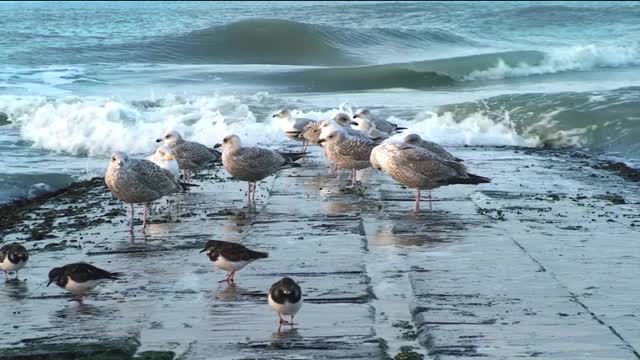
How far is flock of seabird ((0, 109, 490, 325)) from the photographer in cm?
802

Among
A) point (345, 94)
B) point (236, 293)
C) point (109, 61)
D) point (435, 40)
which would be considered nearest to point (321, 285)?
point (236, 293)

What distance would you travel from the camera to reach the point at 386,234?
9.80 metres

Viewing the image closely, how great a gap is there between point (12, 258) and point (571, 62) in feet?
92.4

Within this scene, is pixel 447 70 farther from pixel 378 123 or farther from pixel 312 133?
pixel 312 133

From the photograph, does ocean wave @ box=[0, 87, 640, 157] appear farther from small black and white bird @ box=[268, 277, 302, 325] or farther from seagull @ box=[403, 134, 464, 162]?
small black and white bird @ box=[268, 277, 302, 325]

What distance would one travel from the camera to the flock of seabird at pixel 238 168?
26.3 feet

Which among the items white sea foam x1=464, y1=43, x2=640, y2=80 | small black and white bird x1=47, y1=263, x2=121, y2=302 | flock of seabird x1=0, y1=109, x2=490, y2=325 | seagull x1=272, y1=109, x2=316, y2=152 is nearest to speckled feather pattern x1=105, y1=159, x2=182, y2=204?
flock of seabird x1=0, y1=109, x2=490, y2=325

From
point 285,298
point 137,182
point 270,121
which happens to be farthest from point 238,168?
point 270,121

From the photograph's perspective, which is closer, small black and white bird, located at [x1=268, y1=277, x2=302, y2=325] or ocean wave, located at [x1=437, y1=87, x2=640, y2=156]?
small black and white bird, located at [x1=268, y1=277, x2=302, y2=325]

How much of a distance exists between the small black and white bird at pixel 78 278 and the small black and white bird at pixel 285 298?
1.54m

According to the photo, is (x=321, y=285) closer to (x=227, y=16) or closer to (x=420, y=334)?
(x=420, y=334)

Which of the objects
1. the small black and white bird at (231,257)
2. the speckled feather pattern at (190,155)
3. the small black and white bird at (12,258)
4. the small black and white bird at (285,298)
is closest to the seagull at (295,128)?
the speckled feather pattern at (190,155)

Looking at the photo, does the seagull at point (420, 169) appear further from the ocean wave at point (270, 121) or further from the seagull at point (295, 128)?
the ocean wave at point (270, 121)

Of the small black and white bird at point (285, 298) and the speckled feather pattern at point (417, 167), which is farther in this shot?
the speckled feather pattern at point (417, 167)
